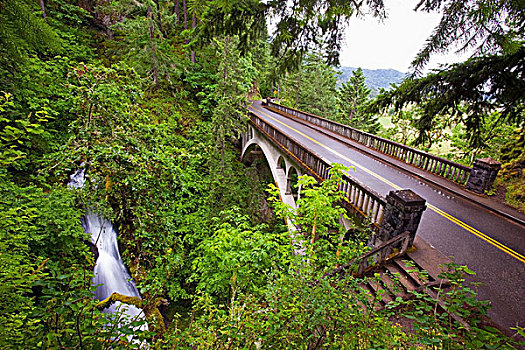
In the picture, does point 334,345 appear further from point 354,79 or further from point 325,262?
point 354,79

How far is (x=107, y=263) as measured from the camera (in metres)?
7.76

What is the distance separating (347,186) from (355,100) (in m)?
29.7

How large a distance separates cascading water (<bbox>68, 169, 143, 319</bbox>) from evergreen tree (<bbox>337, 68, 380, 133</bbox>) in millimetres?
32044

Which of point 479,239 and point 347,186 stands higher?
point 347,186

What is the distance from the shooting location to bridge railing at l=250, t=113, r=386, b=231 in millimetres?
6020

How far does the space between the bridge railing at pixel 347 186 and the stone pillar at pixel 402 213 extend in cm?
31

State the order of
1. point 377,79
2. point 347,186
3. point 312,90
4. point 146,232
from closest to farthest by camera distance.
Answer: point 347,186 → point 146,232 → point 312,90 → point 377,79

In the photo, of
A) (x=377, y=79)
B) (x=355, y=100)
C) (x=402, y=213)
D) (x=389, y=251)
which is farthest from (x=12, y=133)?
(x=377, y=79)

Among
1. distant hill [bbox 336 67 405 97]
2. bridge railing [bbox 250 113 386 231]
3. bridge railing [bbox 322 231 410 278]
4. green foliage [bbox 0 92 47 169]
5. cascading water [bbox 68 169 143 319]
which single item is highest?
distant hill [bbox 336 67 405 97]

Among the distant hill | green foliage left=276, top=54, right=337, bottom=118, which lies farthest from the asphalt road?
green foliage left=276, top=54, right=337, bottom=118

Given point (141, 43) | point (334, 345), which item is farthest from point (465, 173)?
point (141, 43)

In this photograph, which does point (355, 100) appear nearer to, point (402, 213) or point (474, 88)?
point (474, 88)

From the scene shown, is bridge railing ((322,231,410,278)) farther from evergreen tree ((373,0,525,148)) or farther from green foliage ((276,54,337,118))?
green foliage ((276,54,337,118))

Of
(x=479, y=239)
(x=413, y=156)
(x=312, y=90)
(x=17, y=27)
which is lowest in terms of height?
(x=479, y=239)
